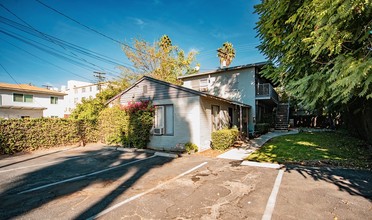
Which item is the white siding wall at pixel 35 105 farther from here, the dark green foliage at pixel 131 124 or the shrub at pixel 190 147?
the shrub at pixel 190 147

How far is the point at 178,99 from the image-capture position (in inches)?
438

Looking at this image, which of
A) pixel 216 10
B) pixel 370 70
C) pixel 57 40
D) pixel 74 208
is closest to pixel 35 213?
pixel 74 208

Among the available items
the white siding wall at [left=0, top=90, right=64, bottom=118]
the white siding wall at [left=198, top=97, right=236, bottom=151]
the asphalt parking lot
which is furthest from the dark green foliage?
the white siding wall at [left=0, top=90, right=64, bottom=118]

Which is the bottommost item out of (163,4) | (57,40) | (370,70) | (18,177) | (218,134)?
(18,177)

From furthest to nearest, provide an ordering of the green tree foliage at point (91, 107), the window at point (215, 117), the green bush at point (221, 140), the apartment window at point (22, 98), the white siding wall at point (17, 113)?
the apartment window at point (22, 98) → the white siding wall at point (17, 113) → the green tree foliage at point (91, 107) → the window at point (215, 117) → the green bush at point (221, 140)

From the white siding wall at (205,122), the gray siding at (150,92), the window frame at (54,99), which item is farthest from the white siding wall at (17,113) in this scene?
the white siding wall at (205,122)

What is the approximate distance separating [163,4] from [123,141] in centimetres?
1048

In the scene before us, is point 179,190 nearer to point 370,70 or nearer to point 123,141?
point 370,70

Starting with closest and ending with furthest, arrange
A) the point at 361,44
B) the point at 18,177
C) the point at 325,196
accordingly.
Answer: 1. the point at 325,196
2. the point at 361,44
3. the point at 18,177

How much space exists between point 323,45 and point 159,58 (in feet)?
81.4

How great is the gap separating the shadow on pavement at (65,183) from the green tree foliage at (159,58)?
775 inches

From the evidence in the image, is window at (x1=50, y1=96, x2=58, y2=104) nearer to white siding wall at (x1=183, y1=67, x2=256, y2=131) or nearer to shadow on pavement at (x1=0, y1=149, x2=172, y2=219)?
white siding wall at (x1=183, y1=67, x2=256, y2=131)

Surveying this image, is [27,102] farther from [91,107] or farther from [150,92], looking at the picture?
[150,92]

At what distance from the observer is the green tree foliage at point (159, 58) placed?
2652 cm
